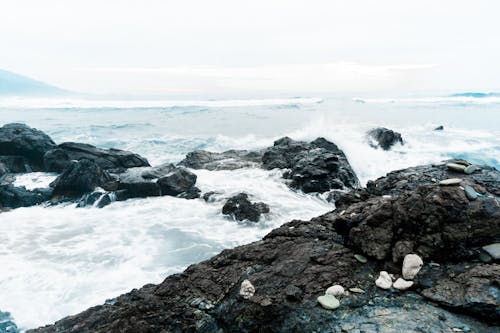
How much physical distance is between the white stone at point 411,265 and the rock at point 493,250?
2.08 ft

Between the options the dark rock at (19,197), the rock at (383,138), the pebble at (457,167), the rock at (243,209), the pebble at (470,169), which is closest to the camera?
the pebble at (470,169)

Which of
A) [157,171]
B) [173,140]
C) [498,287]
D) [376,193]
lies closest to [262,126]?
[173,140]

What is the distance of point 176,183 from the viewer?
15047 mm

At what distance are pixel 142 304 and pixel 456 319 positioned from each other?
3448 millimetres

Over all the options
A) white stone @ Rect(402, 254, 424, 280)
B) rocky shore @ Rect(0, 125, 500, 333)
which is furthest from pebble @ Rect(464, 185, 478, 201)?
white stone @ Rect(402, 254, 424, 280)

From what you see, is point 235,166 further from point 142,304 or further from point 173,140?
point 173,140

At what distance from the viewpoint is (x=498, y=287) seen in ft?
10.3

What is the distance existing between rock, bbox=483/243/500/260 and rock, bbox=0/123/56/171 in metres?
21.3

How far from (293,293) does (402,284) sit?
1.08m

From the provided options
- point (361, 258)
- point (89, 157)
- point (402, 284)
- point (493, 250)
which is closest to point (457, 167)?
point (493, 250)

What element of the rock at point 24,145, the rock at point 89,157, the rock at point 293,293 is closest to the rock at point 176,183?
the rock at point 89,157

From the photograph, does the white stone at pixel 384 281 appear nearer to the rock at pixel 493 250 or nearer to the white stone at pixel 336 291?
the white stone at pixel 336 291

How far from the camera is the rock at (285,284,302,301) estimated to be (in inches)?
145

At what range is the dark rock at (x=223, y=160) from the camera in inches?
765
